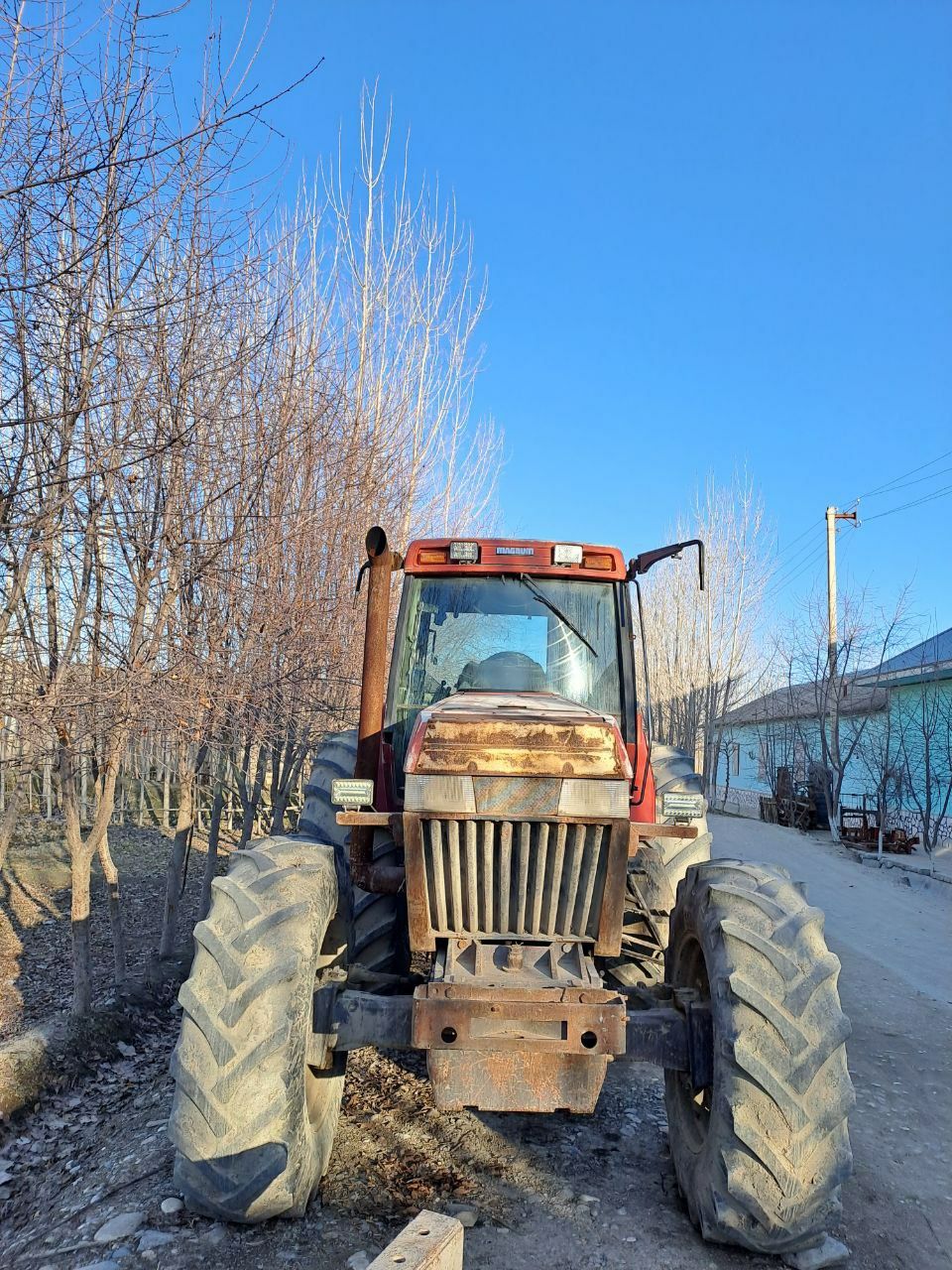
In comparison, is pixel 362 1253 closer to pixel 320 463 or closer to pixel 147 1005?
pixel 147 1005

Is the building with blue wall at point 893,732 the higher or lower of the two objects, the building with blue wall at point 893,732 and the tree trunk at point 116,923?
the higher

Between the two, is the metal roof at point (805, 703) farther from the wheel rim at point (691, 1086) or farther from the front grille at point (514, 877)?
the front grille at point (514, 877)

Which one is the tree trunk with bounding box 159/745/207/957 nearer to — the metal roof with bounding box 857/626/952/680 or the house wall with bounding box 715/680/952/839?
the house wall with bounding box 715/680/952/839

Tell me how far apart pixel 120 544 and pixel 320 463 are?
2.77 meters

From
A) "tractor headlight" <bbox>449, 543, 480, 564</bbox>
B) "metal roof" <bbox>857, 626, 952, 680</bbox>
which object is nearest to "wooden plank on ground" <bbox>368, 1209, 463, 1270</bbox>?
"tractor headlight" <bbox>449, 543, 480, 564</bbox>

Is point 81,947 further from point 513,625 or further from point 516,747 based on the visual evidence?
point 516,747

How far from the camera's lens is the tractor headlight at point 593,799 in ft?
10.4

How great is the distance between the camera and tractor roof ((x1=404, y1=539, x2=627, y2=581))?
4.39m

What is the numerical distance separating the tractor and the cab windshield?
1.80 feet

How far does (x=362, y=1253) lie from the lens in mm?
2990

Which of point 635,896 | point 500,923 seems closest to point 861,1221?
point 635,896

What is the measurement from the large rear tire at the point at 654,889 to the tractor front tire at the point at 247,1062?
1605 mm

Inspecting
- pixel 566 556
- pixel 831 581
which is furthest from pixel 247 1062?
pixel 831 581

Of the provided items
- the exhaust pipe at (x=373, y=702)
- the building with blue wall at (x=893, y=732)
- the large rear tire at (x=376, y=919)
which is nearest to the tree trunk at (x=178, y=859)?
the large rear tire at (x=376, y=919)
